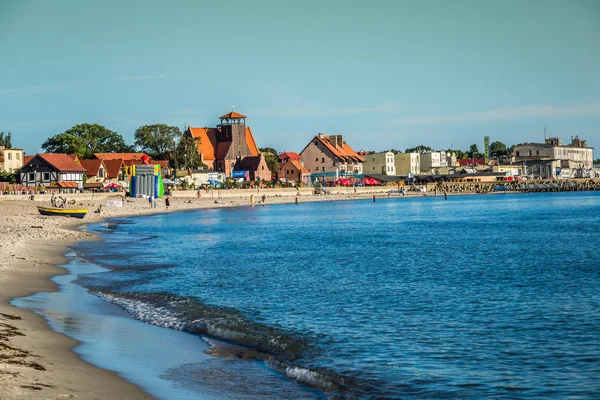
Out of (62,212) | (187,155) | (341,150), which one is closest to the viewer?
(62,212)

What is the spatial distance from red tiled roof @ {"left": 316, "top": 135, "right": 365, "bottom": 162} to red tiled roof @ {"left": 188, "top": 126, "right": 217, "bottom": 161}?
88.8 ft

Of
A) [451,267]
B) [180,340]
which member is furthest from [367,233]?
[180,340]

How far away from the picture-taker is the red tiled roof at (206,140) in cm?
14375

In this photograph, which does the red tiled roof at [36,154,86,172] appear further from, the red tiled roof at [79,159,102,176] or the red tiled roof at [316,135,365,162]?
the red tiled roof at [316,135,365,162]

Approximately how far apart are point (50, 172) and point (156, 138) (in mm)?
44750

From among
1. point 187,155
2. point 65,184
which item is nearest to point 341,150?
point 187,155

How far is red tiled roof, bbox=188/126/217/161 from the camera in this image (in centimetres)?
14375

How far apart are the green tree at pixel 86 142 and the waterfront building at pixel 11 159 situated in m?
14.2

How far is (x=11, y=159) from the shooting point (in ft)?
390

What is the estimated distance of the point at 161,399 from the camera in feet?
36.1

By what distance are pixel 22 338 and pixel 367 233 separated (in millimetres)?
42053

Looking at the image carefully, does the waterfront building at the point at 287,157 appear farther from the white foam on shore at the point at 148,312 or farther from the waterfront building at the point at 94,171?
the white foam on shore at the point at 148,312

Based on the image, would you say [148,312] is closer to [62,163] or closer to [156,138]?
[62,163]

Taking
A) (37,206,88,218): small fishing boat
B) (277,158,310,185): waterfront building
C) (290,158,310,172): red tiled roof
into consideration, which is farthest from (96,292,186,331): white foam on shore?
(290,158,310,172): red tiled roof
